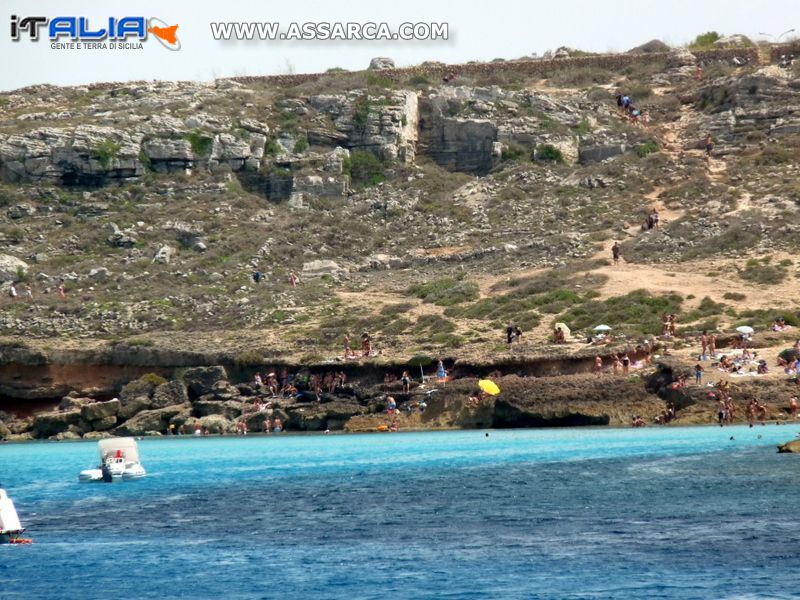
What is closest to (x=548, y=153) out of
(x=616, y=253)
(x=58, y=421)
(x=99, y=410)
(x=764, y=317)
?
(x=616, y=253)

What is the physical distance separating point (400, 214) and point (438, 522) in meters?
47.3

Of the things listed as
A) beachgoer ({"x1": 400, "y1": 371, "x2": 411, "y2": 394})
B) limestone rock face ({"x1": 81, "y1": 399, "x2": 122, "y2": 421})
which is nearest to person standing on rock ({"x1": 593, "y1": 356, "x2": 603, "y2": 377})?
beachgoer ({"x1": 400, "y1": 371, "x2": 411, "y2": 394})

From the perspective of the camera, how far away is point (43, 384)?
59.3m

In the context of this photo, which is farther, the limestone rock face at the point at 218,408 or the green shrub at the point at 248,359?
the green shrub at the point at 248,359

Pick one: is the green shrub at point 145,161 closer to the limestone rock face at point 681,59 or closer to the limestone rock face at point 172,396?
the limestone rock face at point 172,396

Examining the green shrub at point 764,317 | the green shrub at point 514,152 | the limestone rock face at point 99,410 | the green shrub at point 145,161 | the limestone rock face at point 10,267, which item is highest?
the green shrub at point 145,161

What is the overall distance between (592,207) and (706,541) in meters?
48.0

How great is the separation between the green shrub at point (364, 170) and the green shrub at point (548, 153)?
8408 millimetres

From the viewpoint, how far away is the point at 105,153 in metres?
77.9

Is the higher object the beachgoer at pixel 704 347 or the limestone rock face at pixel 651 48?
the limestone rock face at pixel 651 48

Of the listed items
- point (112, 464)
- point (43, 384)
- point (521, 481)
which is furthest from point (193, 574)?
point (43, 384)

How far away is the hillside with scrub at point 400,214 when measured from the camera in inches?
2312

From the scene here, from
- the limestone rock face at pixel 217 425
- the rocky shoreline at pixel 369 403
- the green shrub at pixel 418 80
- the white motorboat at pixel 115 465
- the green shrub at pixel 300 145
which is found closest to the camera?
the white motorboat at pixel 115 465

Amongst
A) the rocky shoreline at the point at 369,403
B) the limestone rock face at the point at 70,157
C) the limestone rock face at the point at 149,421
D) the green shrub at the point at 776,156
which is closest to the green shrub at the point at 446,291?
the rocky shoreline at the point at 369,403
